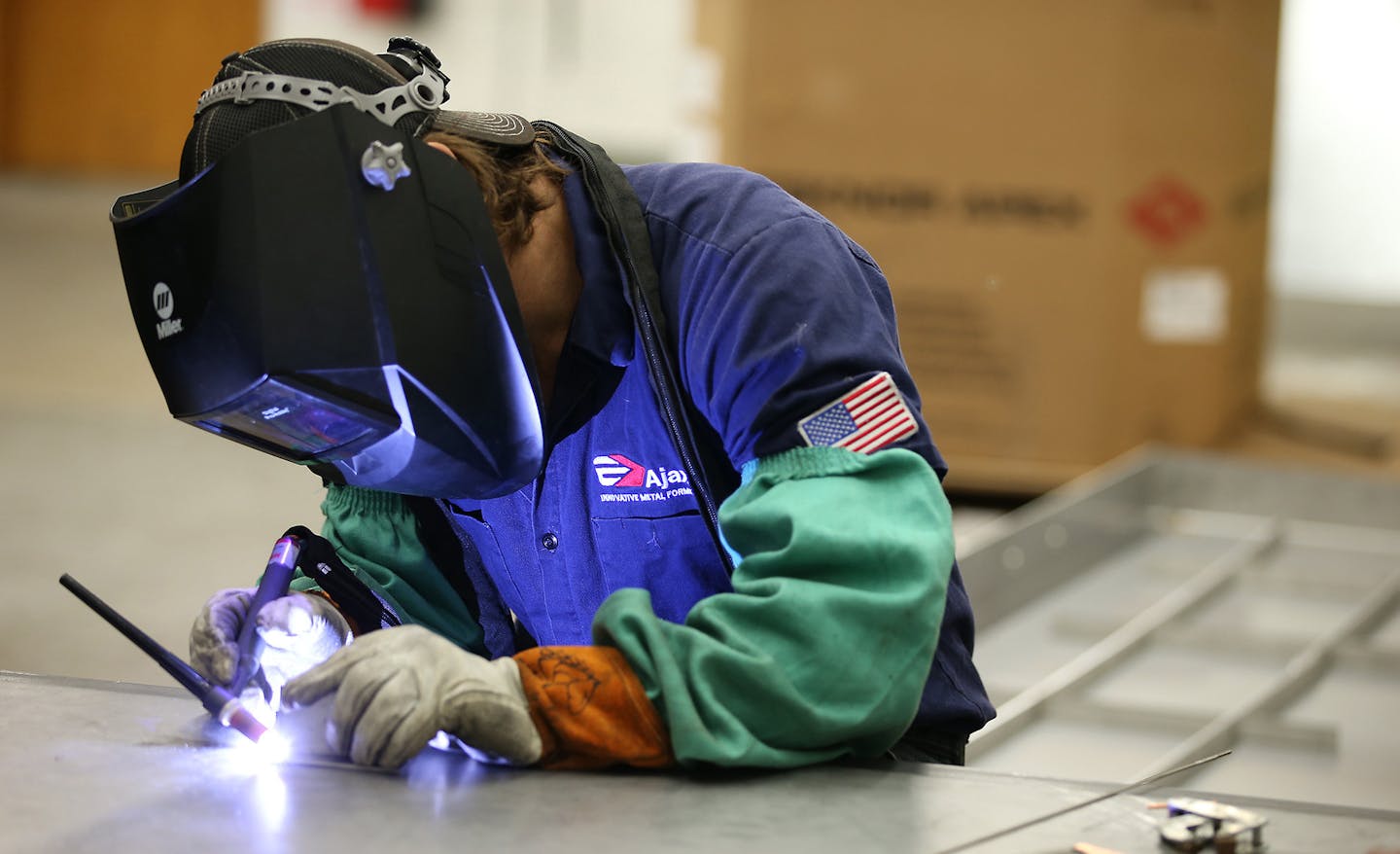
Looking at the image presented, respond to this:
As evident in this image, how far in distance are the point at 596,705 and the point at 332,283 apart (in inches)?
12.7

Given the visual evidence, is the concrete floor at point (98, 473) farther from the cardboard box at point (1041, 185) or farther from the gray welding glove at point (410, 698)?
the gray welding glove at point (410, 698)

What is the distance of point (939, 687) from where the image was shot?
1.21 m

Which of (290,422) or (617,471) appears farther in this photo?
(617,471)

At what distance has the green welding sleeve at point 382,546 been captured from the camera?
1414 mm

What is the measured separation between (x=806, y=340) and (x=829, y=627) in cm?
22

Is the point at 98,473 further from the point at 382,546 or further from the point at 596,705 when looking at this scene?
the point at 596,705

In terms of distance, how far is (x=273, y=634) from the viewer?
48.2 inches

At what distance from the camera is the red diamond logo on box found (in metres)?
4.02

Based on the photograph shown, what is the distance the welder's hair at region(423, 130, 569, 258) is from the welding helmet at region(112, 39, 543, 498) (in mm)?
35

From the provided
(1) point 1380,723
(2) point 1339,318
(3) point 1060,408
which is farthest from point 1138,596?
(2) point 1339,318

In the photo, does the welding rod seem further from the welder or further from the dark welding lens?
the dark welding lens

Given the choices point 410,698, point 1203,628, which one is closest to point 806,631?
point 410,698

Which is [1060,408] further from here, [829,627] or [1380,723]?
[829,627]

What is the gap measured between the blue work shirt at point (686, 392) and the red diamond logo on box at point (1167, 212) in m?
2.97
